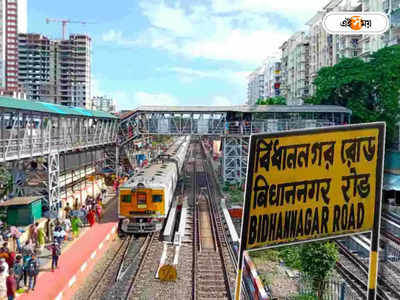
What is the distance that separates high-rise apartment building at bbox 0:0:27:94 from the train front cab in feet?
322

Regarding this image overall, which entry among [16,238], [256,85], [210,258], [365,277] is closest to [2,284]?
[16,238]

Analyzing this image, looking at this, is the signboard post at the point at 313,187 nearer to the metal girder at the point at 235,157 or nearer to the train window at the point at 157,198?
the train window at the point at 157,198

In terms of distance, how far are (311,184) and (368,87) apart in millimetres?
31222

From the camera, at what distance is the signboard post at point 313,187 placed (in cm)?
302

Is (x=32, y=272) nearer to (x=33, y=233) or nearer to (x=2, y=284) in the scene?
(x=2, y=284)

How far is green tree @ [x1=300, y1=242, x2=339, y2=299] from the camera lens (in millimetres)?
9844

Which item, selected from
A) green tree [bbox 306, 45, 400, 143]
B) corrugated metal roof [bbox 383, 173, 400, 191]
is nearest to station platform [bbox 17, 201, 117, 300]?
corrugated metal roof [bbox 383, 173, 400, 191]

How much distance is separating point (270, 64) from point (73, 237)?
97.0 meters

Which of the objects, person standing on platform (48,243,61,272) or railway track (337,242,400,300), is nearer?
railway track (337,242,400,300)

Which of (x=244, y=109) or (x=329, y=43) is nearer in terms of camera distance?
(x=244, y=109)

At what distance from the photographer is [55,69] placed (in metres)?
110

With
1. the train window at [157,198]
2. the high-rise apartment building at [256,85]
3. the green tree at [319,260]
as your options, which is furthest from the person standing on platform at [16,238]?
the high-rise apartment building at [256,85]

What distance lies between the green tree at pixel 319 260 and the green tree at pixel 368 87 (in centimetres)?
2115

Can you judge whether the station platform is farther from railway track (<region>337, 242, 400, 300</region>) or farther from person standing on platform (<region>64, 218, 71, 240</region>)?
railway track (<region>337, 242, 400, 300</region>)
